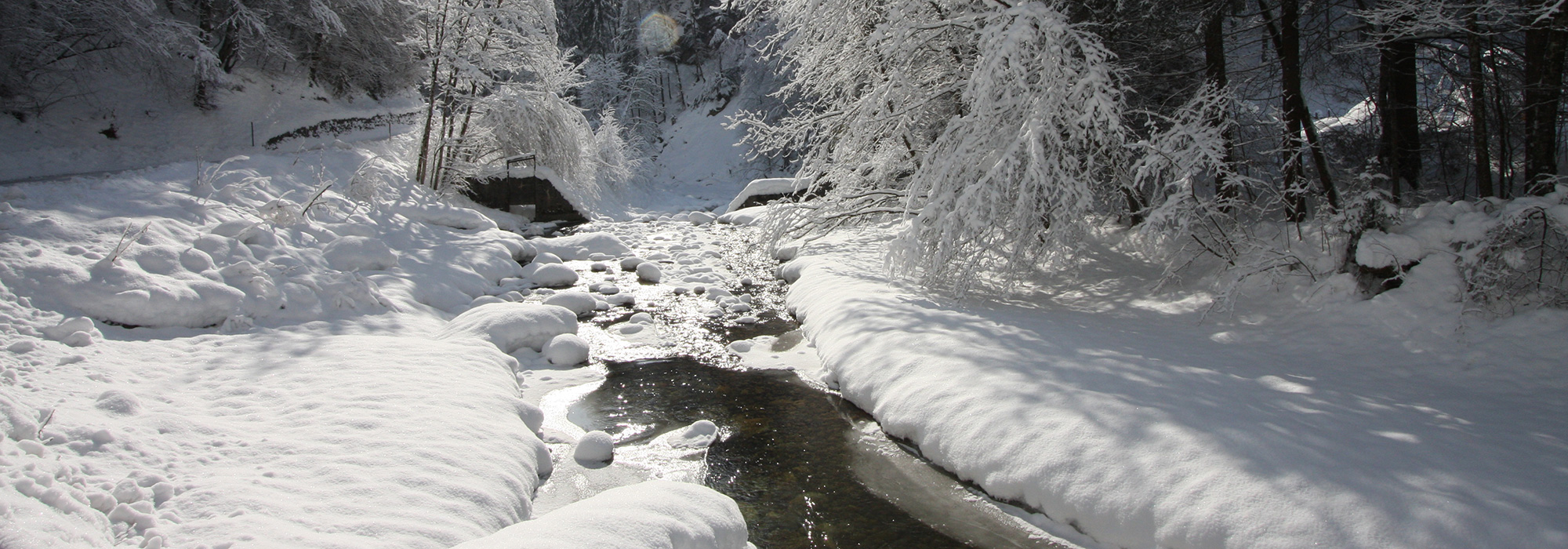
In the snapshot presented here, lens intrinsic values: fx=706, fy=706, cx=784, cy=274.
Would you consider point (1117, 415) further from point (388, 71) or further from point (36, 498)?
point (388, 71)

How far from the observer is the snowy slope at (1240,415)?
3.45 m

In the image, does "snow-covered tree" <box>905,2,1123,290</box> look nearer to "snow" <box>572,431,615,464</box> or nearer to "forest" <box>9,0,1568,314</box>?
"forest" <box>9,0,1568,314</box>

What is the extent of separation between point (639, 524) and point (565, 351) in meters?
4.17

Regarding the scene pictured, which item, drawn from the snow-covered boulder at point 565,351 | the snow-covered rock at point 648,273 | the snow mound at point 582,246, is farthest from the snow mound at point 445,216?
the snow-covered boulder at point 565,351

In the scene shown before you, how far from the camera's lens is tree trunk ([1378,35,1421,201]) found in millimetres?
7449

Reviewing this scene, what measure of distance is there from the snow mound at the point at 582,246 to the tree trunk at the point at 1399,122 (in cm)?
1156

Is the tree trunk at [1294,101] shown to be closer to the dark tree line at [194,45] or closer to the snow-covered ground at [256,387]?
the snow-covered ground at [256,387]

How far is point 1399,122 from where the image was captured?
7.81 meters

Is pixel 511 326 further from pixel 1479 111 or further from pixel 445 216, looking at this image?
pixel 1479 111

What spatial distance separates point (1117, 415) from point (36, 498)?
5596 mm

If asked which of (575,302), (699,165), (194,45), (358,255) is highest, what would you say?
(194,45)

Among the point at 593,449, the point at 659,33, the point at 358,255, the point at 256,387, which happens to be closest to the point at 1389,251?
the point at 593,449

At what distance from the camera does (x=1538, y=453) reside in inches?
151

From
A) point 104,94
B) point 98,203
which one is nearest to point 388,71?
point 104,94
